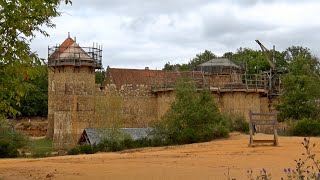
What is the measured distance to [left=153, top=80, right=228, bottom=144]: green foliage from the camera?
36812mm

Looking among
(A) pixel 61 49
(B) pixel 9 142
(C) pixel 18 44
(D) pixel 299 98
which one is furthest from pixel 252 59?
(C) pixel 18 44

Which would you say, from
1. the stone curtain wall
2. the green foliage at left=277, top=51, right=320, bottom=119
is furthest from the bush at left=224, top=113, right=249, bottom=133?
the stone curtain wall

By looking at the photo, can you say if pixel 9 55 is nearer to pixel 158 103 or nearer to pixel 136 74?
pixel 158 103

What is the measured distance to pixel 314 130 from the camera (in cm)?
3778

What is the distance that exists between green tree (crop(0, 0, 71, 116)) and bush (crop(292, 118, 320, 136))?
28151mm

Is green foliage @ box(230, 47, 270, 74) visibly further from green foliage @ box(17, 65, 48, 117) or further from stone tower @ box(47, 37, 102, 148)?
stone tower @ box(47, 37, 102, 148)

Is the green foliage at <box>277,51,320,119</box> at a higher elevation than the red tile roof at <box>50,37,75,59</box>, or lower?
lower

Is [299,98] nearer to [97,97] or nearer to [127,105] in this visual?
[127,105]

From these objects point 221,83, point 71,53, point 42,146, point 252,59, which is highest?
point 252,59

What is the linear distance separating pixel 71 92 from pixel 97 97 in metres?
2.29

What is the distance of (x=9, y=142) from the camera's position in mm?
36406

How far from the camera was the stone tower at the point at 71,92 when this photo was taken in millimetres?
46719

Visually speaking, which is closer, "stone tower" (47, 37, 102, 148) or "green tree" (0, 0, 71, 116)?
"green tree" (0, 0, 71, 116)

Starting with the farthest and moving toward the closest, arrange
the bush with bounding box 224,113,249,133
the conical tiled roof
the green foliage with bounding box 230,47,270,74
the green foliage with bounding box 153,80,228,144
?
the green foliage with bounding box 230,47,270,74, the conical tiled roof, the bush with bounding box 224,113,249,133, the green foliage with bounding box 153,80,228,144
